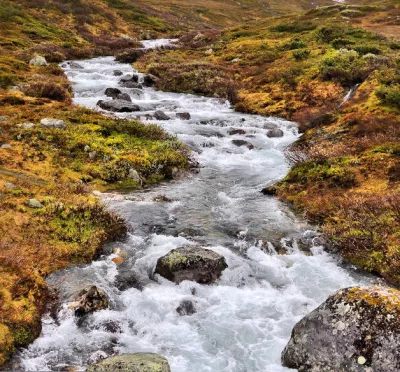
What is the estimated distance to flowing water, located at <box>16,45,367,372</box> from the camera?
8.51 meters

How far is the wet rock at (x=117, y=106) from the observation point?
27.7 metres

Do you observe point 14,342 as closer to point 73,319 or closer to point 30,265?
point 73,319

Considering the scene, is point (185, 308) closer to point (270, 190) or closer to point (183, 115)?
point (270, 190)

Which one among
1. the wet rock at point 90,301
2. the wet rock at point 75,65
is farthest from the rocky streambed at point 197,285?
the wet rock at point 75,65

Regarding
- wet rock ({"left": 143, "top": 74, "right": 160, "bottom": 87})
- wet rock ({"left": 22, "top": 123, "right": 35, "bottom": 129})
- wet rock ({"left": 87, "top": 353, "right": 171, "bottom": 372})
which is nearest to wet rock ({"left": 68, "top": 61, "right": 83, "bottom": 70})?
wet rock ({"left": 143, "top": 74, "right": 160, "bottom": 87})

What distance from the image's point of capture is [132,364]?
7305mm

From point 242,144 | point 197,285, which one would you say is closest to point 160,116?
point 242,144

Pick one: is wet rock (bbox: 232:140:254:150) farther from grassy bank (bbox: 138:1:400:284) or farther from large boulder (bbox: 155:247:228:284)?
large boulder (bbox: 155:247:228:284)

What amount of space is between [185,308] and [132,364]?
279 cm

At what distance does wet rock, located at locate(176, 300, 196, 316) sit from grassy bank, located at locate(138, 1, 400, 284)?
17.9 feet

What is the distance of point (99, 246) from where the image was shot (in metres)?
11.9

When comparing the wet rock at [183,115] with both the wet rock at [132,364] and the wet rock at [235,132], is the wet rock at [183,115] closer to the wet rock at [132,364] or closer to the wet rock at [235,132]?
the wet rock at [235,132]

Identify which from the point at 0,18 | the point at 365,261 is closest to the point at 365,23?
the point at 0,18

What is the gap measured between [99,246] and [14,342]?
424 centimetres
